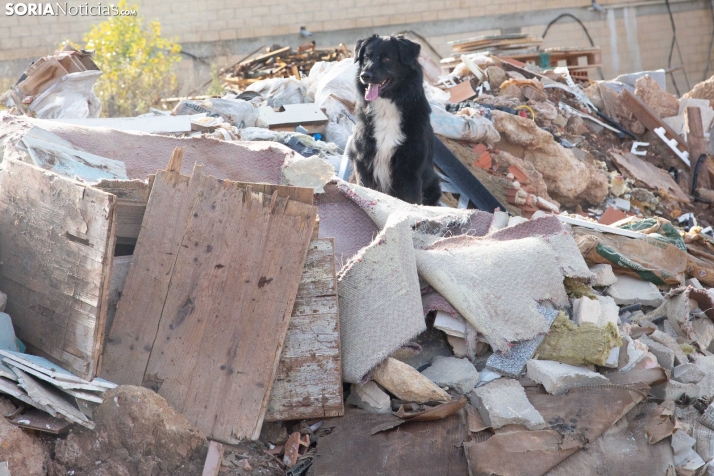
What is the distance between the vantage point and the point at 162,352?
306cm

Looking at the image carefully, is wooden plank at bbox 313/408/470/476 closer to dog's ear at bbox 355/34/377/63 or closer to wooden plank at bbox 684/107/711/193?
dog's ear at bbox 355/34/377/63

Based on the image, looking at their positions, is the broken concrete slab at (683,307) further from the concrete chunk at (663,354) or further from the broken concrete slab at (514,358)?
the broken concrete slab at (514,358)

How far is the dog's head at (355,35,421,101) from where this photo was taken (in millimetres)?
Answer: 5395

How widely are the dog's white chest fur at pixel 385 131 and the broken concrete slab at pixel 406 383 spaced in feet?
8.28

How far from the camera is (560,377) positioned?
126 inches

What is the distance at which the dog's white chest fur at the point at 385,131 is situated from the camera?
5.45 meters

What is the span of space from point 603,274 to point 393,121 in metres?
2.06

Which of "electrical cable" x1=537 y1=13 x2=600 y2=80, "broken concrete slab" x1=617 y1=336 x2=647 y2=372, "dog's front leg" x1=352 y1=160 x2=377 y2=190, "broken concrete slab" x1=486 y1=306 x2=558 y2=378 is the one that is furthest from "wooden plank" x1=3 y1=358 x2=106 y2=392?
"electrical cable" x1=537 y1=13 x2=600 y2=80

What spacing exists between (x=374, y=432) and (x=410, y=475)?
238mm

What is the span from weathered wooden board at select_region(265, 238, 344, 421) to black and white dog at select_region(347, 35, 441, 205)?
2399 mm

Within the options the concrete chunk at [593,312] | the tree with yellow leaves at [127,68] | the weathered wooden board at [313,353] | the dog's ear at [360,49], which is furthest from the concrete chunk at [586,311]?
the tree with yellow leaves at [127,68]

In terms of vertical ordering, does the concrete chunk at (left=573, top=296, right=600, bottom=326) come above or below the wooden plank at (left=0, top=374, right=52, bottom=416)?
below

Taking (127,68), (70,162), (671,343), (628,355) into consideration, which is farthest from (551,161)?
(127,68)

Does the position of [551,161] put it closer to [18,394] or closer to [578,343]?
[578,343]
